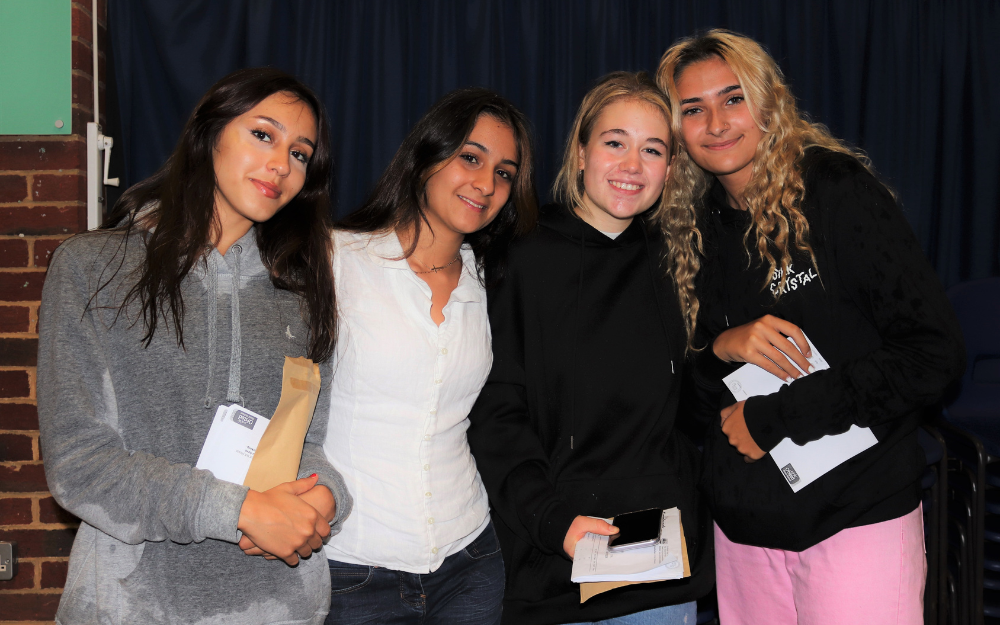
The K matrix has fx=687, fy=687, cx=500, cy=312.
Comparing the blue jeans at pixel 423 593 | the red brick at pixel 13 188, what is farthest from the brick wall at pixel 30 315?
the blue jeans at pixel 423 593

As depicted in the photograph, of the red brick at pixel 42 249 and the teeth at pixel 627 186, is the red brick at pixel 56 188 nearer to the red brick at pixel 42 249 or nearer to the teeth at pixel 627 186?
the red brick at pixel 42 249

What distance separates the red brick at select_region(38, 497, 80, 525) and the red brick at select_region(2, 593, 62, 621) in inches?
13.0

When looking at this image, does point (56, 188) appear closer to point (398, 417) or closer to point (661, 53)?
point (398, 417)

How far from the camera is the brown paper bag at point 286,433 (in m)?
1.36

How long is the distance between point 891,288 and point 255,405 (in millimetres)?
1409

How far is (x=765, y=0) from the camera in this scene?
337 centimetres

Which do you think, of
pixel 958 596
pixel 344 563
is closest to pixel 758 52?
pixel 344 563

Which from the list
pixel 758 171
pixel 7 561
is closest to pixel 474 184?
pixel 758 171

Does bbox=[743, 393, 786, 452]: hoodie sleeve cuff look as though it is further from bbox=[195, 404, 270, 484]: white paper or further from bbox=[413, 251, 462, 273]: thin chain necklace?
bbox=[195, 404, 270, 484]: white paper

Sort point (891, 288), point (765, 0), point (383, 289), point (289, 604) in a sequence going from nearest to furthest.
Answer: point (289, 604)
point (891, 288)
point (383, 289)
point (765, 0)

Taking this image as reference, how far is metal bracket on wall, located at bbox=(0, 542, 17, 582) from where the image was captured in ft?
9.48

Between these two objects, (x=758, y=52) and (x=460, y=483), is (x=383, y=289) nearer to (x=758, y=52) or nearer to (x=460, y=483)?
(x=460, y=483)

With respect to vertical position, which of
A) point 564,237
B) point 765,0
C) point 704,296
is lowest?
point 704,296

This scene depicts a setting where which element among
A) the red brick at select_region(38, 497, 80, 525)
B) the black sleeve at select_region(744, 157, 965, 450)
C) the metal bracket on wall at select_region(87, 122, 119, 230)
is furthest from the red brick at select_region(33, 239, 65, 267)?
the black sleeve at select_region(744, 157, 965, 450)
